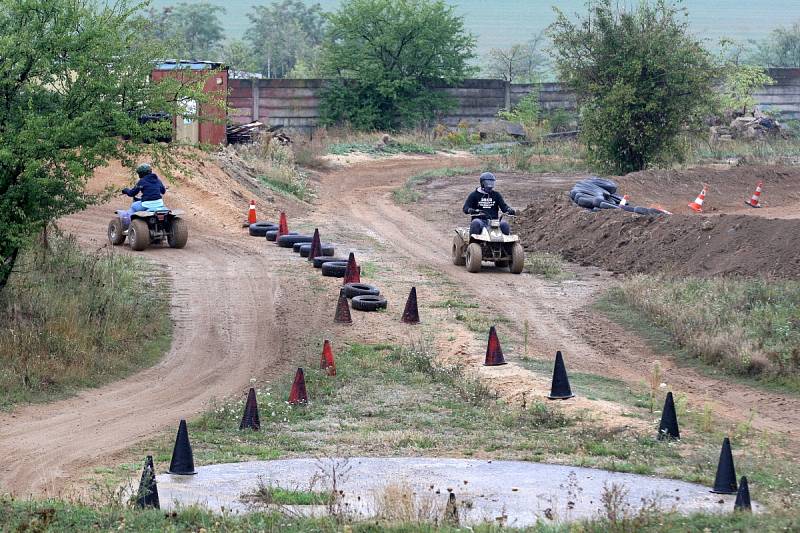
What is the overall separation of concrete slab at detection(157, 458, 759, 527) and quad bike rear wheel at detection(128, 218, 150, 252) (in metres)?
11.9

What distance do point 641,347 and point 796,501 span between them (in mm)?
7197

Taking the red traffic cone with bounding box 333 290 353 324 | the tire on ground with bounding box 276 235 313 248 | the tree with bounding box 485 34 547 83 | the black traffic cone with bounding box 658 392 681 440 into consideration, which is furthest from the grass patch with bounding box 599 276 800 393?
the tree with bounding box 485 34 547 83

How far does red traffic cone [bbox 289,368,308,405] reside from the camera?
1283 cm

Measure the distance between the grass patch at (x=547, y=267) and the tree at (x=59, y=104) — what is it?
8474 millimetres

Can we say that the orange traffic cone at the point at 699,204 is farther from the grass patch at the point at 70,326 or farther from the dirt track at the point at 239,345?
the grass patch at the point at 70,326

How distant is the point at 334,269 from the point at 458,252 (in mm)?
2722

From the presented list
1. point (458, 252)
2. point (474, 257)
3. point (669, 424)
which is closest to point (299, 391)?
point (669, 424)

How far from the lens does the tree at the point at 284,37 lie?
9581cm

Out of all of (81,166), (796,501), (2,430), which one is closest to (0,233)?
(81,166)

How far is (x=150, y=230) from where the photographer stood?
22.0 metres

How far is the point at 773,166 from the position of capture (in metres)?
34.1

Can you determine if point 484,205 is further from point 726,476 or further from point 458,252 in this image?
point 726,476

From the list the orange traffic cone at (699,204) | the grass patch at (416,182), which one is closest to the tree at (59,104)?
the grass patch at (416,182)

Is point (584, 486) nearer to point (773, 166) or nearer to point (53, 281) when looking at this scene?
point (53, 281)
